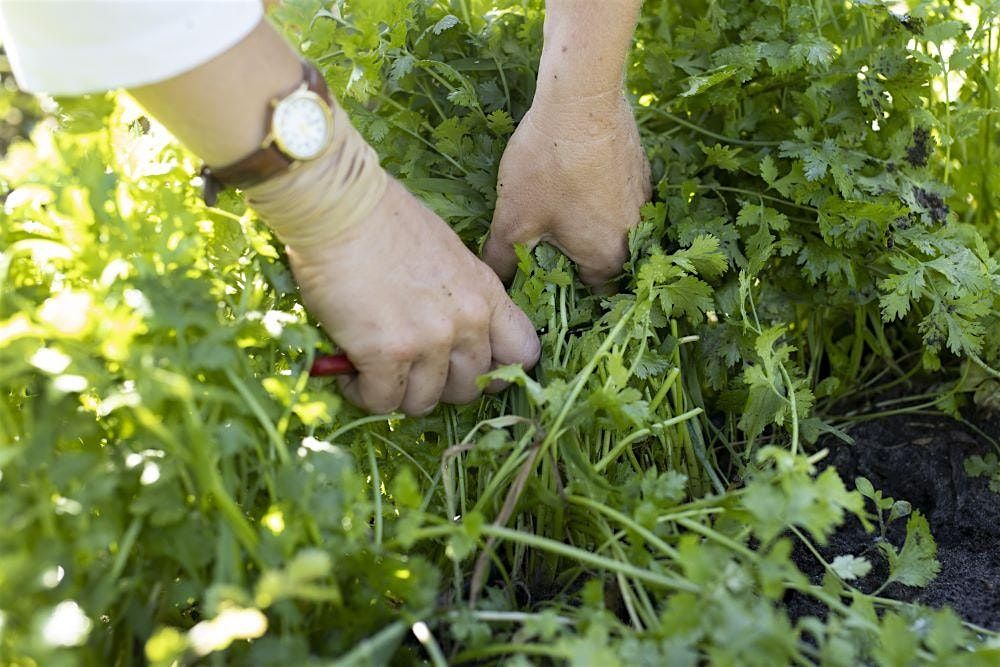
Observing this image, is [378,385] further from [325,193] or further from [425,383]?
[325,193]

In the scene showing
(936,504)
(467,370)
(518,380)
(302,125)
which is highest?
(302,125)

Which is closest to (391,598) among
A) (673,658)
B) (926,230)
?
(673,658)

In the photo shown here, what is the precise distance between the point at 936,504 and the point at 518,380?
2.87 ft

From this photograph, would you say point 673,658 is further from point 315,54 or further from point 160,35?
point 315,54

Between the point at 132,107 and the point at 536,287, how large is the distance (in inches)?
24.3

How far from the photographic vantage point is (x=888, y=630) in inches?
33.6

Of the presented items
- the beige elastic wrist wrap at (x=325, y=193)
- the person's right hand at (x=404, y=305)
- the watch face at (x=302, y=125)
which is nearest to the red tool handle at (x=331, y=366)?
the person's right hand at (x=404, y=305)

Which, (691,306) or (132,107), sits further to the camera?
(691,306)

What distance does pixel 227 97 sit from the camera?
3.45 feet

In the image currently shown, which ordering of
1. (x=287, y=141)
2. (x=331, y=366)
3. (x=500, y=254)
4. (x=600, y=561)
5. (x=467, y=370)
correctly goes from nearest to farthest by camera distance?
(x=600, y=561)
(x=287, y=141)
(x=331, y=366)
(x=467, y=370)
(x=500, y=254)

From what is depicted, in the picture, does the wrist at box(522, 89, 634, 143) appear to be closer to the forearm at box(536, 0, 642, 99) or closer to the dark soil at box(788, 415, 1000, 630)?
the forearm at box(536, 0, 642, 99)

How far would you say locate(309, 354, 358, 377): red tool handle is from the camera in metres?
1.20

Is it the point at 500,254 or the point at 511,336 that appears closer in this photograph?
the point at 511,336

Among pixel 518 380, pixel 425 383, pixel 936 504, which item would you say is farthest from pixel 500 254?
pixel 936 504
